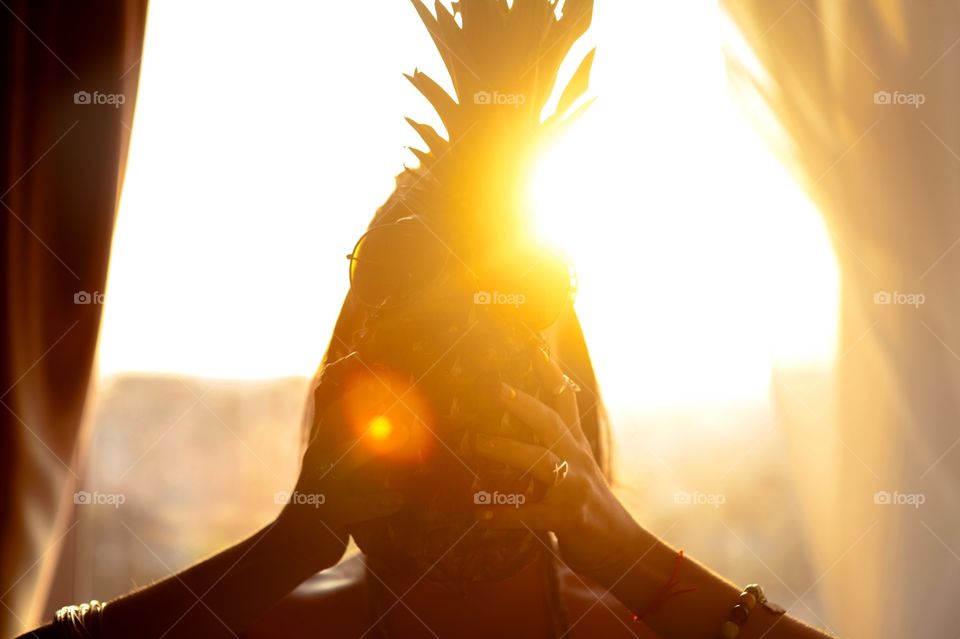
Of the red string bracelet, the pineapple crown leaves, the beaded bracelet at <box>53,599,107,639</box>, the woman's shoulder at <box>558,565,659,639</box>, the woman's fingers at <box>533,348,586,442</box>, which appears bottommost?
the woman's shoulder at <box>558,565,659,639</box>

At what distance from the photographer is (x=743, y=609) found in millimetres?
843

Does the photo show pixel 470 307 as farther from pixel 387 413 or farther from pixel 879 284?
pixel 879 284

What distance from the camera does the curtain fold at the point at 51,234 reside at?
1.62 m

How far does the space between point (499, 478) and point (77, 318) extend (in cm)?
137

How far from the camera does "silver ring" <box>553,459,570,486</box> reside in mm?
772

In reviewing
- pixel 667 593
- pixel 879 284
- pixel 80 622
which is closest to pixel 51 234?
pixel 80 622

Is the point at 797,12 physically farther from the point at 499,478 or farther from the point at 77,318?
the point at 77,318

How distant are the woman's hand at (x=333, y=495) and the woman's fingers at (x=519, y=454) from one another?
0.09 meters

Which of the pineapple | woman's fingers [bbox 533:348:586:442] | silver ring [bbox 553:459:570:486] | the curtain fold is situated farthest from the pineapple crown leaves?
the curtain fold

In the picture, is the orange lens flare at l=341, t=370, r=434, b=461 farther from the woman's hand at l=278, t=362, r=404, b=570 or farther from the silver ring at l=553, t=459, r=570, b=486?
the silver ring at l=553, t=459, r=570, b=486

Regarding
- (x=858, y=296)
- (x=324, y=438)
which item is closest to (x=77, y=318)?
(x=324, y=438)

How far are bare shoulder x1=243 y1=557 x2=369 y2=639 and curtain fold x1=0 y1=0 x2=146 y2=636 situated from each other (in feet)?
2.94

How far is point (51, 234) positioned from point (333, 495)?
4.30 ft

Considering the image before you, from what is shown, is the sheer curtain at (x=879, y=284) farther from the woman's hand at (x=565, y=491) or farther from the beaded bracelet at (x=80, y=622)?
the beaded bracelet at (x=80, y=622)
